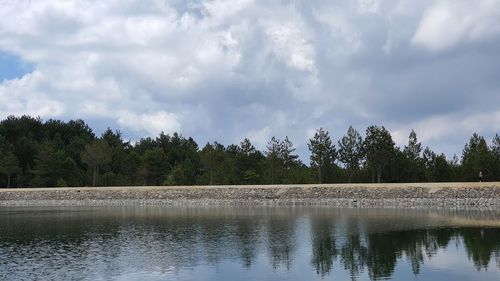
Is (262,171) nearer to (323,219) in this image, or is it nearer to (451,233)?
(323,219)

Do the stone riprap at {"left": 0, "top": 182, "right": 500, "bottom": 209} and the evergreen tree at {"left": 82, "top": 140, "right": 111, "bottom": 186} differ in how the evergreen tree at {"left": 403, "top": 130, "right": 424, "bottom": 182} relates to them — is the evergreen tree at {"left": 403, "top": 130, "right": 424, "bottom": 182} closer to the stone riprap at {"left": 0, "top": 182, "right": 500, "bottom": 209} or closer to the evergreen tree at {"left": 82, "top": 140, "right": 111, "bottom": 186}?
the stone riprap at {"left": 0, "top": 182, "right": 500, "bottom": 209}

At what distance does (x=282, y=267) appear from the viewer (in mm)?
25938

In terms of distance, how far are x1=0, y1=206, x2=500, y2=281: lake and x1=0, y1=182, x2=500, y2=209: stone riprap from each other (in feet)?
25.0

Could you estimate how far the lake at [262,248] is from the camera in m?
24.7

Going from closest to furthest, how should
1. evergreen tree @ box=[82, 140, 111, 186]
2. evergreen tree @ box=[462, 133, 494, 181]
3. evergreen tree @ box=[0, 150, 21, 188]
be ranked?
evergreen tree @ box=[462, 133, 494, 181] → evergreen tree @ box=[82, 140, 111, 186] → evergreen tree @ box=[0, 150, 21, 188]

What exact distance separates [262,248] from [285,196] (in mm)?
35470

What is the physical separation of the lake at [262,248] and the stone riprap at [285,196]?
762 centimetres

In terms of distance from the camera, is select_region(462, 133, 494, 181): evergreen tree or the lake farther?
select_region(462, 133, 494, 181): evergreen tree

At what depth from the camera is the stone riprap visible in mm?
56531

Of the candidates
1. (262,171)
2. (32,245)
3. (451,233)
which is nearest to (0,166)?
(262,171)

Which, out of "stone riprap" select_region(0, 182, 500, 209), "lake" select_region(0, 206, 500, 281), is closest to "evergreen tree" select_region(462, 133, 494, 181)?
"stone riprap" select_region(0, 182, 500, 209)

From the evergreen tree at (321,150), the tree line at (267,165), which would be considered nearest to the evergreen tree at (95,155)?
the tree line at (267,165)

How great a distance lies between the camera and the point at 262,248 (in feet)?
103

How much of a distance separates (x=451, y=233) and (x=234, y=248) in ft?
45.5
